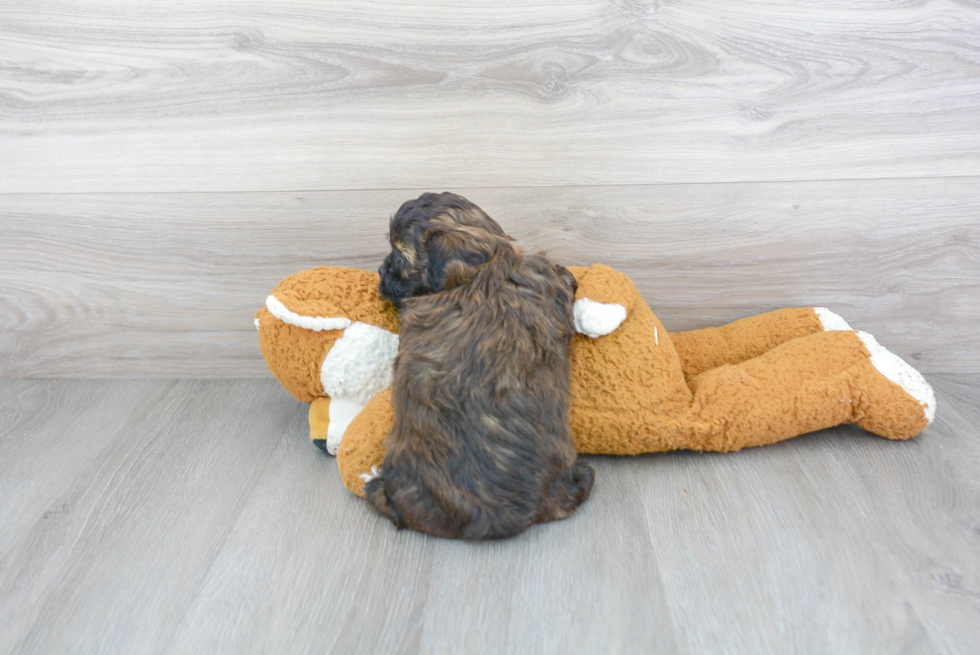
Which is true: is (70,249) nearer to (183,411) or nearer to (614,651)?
(183,411)

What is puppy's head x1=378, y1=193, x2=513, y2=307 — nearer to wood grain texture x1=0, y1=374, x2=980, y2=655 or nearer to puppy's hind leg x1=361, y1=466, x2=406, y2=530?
puppy's hind leg x1=361, y1=466, x2=406, y2=530

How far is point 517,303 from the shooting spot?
3.07ft

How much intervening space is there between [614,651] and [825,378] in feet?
2.06

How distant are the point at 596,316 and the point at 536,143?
1.42 ft

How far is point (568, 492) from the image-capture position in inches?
39.0

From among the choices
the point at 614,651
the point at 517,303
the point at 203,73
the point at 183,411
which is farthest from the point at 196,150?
the point at 614,651

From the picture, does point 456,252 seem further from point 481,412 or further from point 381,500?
point 381,500

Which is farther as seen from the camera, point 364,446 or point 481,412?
point 364,446

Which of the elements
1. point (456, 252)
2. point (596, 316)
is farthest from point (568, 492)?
point (456, 252)

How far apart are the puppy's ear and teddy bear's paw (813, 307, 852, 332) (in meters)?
0.70

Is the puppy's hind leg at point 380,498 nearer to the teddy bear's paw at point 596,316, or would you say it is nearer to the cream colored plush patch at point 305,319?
the cream colored plush patch at point 305,319

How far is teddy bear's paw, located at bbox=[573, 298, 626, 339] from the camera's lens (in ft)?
3.43

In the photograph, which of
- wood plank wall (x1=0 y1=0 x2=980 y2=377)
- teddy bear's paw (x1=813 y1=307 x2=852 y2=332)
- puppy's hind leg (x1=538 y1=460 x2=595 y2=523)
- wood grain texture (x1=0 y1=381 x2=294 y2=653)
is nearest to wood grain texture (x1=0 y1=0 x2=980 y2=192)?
wood plank wall (x1=0 y1=0 x2=980 y2=377)

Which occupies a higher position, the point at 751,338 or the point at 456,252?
the point at 456,252
